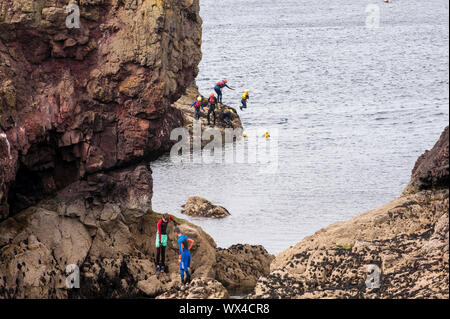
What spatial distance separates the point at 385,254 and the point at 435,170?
363 cm

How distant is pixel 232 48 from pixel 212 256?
2973 inches

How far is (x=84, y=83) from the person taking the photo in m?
28.8

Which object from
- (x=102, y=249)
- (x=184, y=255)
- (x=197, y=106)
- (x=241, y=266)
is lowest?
(x=241, y=266)

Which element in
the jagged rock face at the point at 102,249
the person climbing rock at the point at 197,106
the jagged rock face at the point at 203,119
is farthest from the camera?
the jagged rock face at the point at 203,119

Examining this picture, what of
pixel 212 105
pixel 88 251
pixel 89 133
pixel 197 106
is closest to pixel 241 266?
pixel 88 251

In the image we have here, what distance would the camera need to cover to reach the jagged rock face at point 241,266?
30.7 m

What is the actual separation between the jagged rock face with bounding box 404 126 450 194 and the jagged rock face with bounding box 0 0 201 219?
8.35 m

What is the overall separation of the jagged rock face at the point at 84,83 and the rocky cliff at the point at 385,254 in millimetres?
6486

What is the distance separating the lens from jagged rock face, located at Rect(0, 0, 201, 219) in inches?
1101

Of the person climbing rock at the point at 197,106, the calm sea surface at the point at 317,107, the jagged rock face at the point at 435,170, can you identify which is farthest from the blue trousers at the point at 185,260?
the person climbing rock at the point at 197,106

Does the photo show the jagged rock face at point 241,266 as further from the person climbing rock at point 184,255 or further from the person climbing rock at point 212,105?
the person climbing rock at point 212,105

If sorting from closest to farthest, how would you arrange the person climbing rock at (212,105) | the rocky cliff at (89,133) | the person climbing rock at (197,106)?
the rocky cliff at (89,133)
the person climbing rock at (197,106)
the person climbing rock at (212,105)

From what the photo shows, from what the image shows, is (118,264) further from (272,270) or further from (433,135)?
(433,135)

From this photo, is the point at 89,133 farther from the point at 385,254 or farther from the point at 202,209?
the point at 202,209
